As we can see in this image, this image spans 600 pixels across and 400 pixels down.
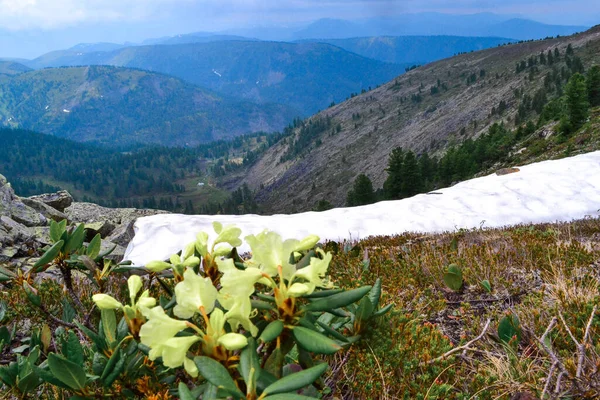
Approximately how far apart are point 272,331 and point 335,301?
0.33 meters

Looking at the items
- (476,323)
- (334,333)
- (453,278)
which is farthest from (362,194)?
(334,333)

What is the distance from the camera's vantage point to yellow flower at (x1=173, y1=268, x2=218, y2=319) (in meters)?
1.47

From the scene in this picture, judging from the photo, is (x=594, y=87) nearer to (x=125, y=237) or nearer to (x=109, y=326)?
(x=125, y=237)

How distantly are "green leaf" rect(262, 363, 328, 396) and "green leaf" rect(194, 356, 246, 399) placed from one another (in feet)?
0.38

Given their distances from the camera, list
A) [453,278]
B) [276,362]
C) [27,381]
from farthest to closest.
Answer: [453,278] < [27,381] < [276,362]

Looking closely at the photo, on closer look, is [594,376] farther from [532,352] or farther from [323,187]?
[323,187]

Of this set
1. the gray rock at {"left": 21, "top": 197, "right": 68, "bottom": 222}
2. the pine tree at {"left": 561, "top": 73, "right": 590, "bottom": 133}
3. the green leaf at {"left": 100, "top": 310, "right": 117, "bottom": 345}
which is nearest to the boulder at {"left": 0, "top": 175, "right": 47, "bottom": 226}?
the gray rock at {"left": 21, "top": 197, "right": 68, "bottom": 222}

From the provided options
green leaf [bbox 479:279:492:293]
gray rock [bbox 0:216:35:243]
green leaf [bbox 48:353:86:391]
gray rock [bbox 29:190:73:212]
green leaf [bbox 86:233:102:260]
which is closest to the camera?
green leaf [bbox 48:353:86:391]

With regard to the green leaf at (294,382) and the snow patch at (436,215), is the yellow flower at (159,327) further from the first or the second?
the snow patch at (436,215)

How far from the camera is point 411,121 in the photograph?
154 meters

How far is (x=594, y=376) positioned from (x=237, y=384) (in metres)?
2.21

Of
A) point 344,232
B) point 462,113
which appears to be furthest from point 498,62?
point 344,232

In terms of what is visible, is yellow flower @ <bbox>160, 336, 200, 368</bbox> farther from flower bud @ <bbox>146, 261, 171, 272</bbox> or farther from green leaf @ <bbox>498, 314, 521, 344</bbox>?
green leaf @ <bbox>498, 314, 521, 344</bbox>

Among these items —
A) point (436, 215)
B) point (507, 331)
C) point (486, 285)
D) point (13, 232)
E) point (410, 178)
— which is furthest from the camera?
point (410, 178)
